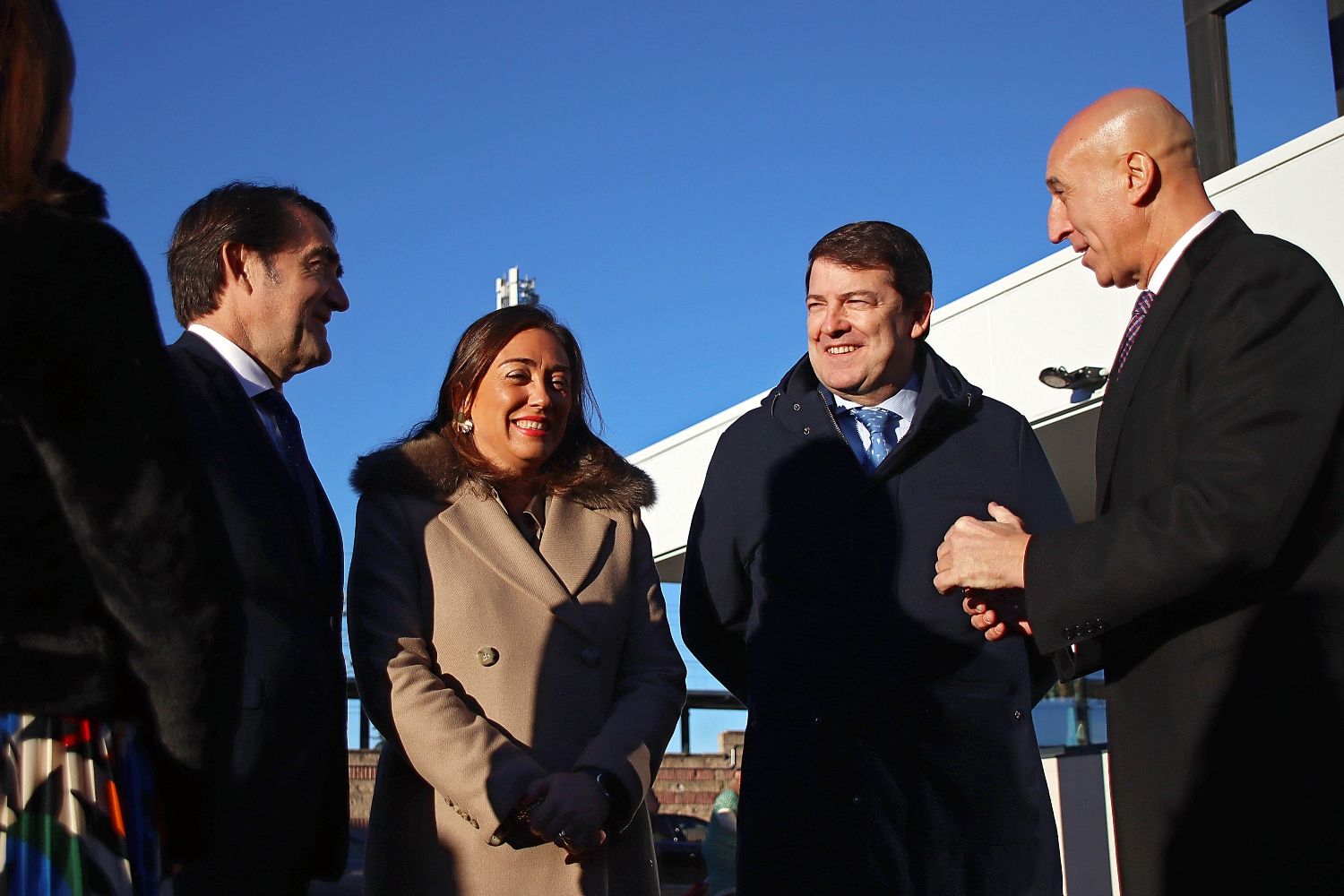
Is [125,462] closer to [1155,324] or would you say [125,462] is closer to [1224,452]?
[1224,452]

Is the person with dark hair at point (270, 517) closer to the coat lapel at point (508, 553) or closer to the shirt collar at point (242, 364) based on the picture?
the shirt collar at point (242, 364)

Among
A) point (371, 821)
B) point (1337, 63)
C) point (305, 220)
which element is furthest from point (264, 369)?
point (1337, 63)

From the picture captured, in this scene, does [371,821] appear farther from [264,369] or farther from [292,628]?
[264,369]

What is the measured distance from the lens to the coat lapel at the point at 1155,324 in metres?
2.83

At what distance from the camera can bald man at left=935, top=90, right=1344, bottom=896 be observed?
8.00 ft

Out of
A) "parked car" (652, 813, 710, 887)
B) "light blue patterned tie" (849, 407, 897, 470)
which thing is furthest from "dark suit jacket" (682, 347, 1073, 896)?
"parked car" (652, 813, 710, 887)

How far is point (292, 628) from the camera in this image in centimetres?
325

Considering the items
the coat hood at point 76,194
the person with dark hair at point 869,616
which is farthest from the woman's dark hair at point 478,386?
the coat hood at point 76,194

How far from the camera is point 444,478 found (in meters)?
→ 4.00

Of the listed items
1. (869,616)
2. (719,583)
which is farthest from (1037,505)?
(719,583)

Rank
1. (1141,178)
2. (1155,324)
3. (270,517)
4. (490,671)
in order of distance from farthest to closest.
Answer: (490,671) → (270,517) → (1141,178) → (1155,324)

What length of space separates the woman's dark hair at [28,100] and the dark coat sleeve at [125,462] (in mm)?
91

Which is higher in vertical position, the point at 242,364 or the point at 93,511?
the point at 242,364

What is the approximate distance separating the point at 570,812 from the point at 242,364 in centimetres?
138
